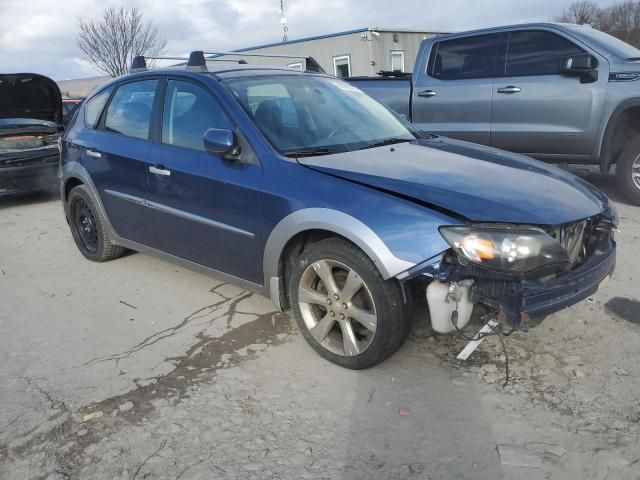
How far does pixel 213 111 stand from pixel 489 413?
2468 millimetres

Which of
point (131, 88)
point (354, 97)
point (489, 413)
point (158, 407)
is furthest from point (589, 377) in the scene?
point (131, 88)

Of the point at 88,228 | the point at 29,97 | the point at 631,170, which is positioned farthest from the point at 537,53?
the point at 29,97

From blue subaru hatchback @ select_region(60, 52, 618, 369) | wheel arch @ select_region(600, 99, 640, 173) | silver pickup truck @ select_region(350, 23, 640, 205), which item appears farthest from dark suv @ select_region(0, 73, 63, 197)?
wheel arch @ select_region(600, 99, 640, 173)

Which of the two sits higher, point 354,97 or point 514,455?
point 354,97

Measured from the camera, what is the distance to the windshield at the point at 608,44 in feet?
19.5

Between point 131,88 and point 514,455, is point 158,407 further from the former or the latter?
point 131,88

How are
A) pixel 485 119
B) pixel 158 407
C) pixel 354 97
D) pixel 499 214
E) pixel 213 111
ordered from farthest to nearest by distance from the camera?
pixel 485 119 < pixel 354 97 < pixel 213 111 < pixel 158 407 < pixel 499 214

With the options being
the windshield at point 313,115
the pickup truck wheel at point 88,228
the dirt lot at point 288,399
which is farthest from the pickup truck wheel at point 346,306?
the pickup truck wheel at point 88,228

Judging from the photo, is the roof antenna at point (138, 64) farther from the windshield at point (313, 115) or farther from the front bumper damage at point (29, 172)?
the front bumper damage at point (29, 172)

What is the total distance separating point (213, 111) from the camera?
12.2ft

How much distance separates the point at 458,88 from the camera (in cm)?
684

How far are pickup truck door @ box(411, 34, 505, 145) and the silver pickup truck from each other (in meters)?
0.01

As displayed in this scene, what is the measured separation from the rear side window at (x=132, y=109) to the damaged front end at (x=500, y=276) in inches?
99.9

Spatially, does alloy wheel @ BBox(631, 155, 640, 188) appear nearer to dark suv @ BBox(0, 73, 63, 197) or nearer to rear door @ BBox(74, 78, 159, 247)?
rear door @ BBox(74, 78, 159, 247)
